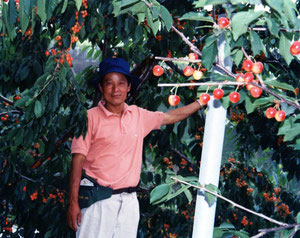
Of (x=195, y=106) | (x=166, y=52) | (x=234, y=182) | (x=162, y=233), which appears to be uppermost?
(x=166, y=52)

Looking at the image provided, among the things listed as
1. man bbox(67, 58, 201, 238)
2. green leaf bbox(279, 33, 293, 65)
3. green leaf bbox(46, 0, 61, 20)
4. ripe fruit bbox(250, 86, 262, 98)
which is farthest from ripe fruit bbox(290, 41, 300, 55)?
man bbox(67, 58, 201, 238)

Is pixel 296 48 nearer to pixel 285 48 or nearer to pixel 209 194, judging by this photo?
A: pixel 285 48

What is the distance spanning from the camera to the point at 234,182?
3889mm

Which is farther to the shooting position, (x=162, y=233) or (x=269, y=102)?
(x=162, y=233)

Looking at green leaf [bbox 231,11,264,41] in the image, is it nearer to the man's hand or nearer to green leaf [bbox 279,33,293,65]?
green leaf [bbox 279,33,293,65]

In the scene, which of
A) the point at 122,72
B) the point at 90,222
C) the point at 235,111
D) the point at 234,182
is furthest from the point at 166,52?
the point at 234,182

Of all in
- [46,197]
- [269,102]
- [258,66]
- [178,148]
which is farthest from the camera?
[178,148]

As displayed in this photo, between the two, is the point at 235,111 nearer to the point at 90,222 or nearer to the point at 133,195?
the point at 133,195

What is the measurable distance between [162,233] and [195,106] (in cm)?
133

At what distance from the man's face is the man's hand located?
0.59m

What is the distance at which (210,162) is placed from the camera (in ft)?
5.84

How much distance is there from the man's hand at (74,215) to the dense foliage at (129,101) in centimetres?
40

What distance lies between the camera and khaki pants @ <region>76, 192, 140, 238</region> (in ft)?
9.02

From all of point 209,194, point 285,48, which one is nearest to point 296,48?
point 285,48
